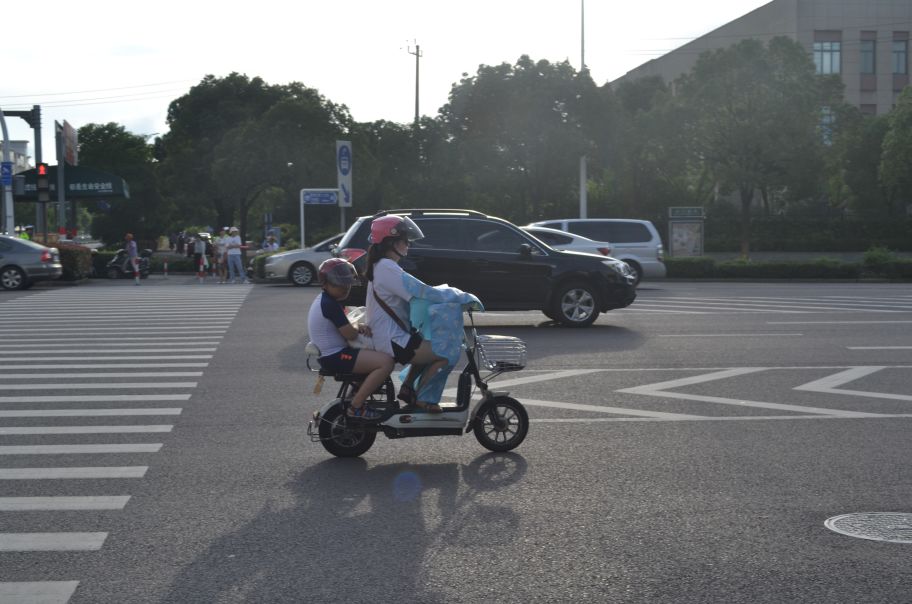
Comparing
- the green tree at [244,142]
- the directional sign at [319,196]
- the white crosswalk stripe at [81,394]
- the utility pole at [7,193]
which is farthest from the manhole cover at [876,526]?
the green tree at [244,142]

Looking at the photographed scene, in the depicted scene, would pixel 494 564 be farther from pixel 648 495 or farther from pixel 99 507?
pixel 99 507

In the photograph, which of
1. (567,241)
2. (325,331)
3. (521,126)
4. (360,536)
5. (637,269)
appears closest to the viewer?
(360,536)

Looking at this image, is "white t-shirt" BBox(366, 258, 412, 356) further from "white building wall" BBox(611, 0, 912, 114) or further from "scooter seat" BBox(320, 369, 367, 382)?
"white building wall" BBox(611, 0, 912, 114)

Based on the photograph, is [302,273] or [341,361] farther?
[302,273]

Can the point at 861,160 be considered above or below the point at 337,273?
above

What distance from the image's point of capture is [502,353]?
7852 millimetres

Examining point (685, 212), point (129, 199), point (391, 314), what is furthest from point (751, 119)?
point (391, 314)

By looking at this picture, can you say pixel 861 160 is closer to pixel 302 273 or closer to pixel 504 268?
pixel 302 273

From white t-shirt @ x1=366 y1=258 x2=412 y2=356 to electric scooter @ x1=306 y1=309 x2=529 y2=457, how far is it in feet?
1.06

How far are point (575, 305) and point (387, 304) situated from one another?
34.9ft

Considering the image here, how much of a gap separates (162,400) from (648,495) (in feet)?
19.0

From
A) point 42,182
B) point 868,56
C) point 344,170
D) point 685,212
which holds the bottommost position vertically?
point 685,212

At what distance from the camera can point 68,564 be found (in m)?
5.47

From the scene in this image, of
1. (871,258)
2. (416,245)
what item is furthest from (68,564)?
(871,258)
